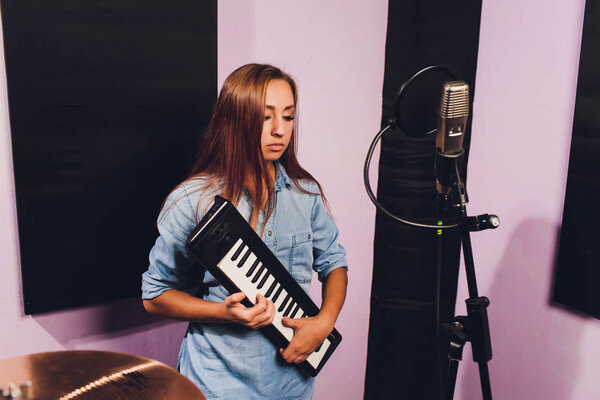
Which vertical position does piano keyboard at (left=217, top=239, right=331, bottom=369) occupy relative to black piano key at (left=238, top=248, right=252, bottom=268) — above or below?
below

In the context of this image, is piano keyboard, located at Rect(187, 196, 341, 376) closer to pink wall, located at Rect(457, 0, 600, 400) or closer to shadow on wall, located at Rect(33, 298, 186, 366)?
shadow on wall, located at Rect(33, 298, 186, 366)

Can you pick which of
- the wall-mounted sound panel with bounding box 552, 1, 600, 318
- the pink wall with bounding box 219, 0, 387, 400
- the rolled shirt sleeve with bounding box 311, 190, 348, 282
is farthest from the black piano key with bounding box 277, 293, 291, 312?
the wall-mounted sound panel with bounding box 552, 1, 600, 318

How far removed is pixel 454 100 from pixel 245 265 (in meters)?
0.61

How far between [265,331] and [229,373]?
149 millimetres

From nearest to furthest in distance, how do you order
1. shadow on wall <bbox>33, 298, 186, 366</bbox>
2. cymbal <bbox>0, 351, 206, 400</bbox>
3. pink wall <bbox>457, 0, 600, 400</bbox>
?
cymbal <bbox>0, 351, 206, 400</bbox>
shadow on wall <bbox>33, 298, 186, 366</bbox>
pink wall <bbox>457, 0, 600, 400</bbox>

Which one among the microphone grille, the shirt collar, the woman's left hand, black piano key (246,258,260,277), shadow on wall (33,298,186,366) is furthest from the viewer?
shadow on wall (33,298,186,366)

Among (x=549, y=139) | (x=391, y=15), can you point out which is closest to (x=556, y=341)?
(x=549, y=139)

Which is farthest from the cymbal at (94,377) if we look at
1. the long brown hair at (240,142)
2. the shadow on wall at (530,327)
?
the shadow on wall at (530,327)

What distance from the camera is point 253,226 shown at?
133 cm

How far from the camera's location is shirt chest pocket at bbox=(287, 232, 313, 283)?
1.38 meters

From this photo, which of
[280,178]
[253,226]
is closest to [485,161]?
[280,178]

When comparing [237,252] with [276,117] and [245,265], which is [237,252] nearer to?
[245,265]

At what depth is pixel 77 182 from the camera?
1.46 meters

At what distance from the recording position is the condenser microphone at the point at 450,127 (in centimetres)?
108
